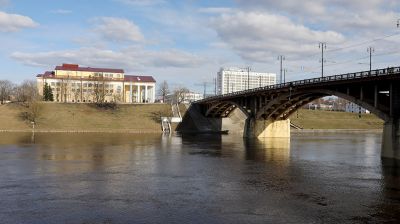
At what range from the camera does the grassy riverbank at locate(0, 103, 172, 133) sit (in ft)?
366

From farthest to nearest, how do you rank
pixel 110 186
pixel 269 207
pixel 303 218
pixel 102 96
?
1. pixel 102 96
2. pixel 110 186
3. pixel 269 207
4. pixel 303 218

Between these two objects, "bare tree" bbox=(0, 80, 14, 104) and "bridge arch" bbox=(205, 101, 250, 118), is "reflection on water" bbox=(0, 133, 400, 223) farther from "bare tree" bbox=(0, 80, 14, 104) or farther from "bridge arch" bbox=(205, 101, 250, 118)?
"bare tree" bbox=(0, 80, 14, 104)

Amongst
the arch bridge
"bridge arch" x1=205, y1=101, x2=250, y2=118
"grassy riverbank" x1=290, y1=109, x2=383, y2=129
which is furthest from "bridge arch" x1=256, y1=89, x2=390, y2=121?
"grassy riverbank" x1=290, y1=109, x2=383, y2=129

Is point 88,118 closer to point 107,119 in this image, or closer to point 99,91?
point 107,119

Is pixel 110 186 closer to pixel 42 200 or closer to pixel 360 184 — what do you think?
pixel 42 200

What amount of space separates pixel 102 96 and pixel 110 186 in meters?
115

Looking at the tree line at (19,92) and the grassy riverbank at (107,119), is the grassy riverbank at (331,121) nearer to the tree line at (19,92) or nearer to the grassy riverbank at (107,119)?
the grassy riverbank at (107,119)

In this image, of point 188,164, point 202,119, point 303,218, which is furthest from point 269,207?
point 202,119

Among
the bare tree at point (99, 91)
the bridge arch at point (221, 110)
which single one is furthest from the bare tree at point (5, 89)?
the bridge arch at point (221, 110)

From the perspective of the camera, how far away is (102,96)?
474 feet

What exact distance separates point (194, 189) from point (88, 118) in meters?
93.1

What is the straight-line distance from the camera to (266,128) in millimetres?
95625

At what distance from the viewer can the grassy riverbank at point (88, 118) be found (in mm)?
111431

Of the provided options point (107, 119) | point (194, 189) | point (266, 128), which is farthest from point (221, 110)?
point (194, 189)
